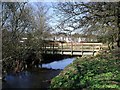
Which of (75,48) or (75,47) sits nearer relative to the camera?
(75,48)

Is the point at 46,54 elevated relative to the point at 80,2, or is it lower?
lower

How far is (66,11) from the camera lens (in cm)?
1491

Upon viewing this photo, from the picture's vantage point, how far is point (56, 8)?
15.0 meters

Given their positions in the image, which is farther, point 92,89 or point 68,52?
point 68,52

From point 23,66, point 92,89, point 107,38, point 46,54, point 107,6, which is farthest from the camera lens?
point 46,54

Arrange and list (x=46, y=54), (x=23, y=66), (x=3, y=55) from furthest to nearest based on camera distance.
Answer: (x=46, y=54) < (x=23, y=66) < (x=3, y=55)

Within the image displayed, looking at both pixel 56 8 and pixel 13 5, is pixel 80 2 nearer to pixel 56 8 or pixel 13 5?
pixel 56 8

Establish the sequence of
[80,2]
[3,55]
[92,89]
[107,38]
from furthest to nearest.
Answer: [107,38], [80,2], [3,55], [92,89]

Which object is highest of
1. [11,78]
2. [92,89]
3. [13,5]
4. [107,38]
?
[13,5]

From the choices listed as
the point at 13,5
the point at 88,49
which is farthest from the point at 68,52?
the point at 13,5

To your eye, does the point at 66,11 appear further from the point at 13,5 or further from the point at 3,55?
the point at 3,55

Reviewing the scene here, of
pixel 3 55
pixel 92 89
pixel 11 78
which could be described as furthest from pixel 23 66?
pixel 92 89

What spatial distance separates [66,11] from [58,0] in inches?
31.7

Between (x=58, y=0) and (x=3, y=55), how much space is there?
16.6 ft
